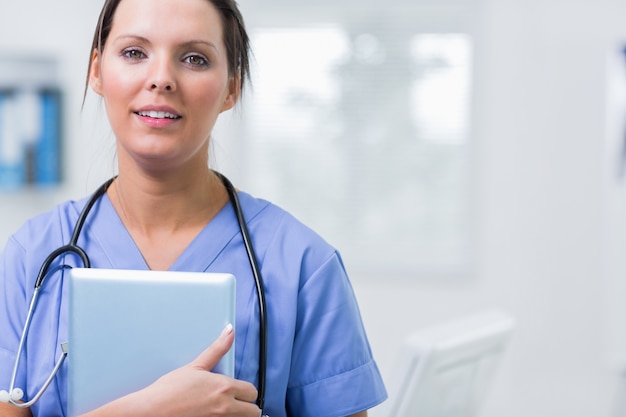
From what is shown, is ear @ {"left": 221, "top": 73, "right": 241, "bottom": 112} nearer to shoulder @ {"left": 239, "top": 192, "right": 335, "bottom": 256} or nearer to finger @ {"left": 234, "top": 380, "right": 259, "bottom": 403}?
shoulder @ {"left": 239, "top": 192, "right": 335, "bottom": 256}

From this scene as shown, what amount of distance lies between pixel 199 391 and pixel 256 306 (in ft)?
0.50

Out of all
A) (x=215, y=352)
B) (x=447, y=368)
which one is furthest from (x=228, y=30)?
(x=447, y=368)

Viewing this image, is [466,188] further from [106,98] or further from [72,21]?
[106,98]

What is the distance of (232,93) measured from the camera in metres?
1.06

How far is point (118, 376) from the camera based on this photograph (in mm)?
896

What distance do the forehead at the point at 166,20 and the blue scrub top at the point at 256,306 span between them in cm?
24

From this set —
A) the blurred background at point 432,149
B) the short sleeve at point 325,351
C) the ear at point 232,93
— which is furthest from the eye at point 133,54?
the blurred background at point 432,149

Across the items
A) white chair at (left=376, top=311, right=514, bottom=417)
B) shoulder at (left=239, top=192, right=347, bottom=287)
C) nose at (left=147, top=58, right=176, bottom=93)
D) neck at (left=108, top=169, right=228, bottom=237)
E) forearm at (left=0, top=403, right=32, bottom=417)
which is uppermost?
nose at (left=147, top=58, right=176, bottom=93)

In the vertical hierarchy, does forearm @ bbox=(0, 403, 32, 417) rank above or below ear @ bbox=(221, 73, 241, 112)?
below

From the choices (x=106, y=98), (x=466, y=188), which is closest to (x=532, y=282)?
(x=466, y=188)

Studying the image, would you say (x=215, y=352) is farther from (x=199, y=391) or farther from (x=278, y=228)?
(x=278, y=228)

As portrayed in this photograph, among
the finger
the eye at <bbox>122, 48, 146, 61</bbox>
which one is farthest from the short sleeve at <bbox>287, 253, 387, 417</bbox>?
the eye at <bbox>122, 48, 146, 61</bbox>

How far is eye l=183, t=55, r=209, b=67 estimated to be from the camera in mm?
976

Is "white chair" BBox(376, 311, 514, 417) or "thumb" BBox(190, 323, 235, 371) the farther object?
"white chair" BBox(376, 311, 514, 417)
